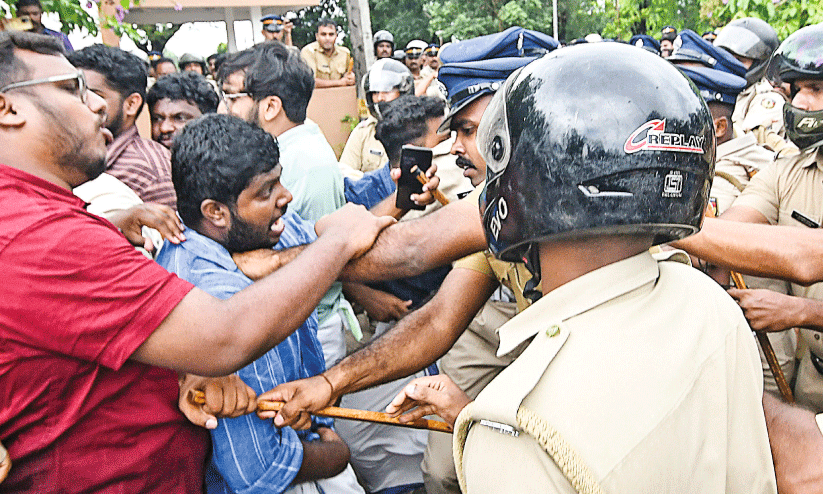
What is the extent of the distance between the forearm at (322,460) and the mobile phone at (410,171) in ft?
4.28

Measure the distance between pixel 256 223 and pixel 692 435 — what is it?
70.3 inches

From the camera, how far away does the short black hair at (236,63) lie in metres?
4.36

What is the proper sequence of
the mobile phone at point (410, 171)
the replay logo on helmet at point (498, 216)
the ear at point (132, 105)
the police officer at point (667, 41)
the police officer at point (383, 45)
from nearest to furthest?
the replay logo on helmet at point (498, 216) → the mobile phone at point (410, 171) → the ear at point (132, 105) → the police officer at point (667, 41) → the police officer at point (383, 45)

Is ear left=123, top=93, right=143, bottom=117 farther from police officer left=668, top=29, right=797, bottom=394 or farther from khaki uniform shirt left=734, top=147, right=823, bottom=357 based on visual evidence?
khaki uniform shirt left=734, top=147, right=823, bottom=357

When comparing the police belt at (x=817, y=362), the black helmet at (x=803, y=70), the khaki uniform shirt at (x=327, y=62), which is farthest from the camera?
the khaki uniform shirt at (x=327, y=62)

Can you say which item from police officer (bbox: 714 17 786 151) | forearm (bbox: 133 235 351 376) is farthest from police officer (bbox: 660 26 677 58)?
forearm (bbox: 133 235 351 376)

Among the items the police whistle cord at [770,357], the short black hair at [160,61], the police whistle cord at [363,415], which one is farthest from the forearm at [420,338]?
the short black hair at [160,61]

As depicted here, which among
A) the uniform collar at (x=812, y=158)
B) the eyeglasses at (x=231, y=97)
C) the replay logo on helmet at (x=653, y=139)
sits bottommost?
the uniform collar at (x=812, y=158)

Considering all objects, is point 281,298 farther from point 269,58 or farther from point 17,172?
point 269,58

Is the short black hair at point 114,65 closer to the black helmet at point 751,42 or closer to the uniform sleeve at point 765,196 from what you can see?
the uniform sleeve at point 765,196

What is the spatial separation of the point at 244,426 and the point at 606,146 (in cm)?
145

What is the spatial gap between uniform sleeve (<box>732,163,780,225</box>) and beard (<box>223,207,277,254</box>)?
95.1 inches

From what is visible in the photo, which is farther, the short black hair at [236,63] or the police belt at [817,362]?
the short black hair at [236,63]

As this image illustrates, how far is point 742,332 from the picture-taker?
1372 millimetres
